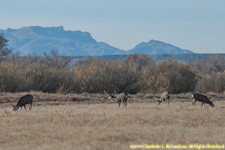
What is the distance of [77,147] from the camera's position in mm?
9797

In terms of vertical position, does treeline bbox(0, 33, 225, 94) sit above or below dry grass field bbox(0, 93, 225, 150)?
above

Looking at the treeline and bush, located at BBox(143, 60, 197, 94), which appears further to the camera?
bush, located at BBox(143, 60, 197, 94)

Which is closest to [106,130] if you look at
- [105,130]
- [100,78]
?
[105,130]

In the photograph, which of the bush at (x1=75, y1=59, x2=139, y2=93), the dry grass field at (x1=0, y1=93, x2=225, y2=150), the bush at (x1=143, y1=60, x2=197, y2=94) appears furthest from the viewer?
the bush at (x1=143, y1=60, x2=197, y2=94)

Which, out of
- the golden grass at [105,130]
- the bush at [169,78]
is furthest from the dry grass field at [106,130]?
the bush at [169,78]

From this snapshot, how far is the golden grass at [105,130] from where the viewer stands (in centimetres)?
1041

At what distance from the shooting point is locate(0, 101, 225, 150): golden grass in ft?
34.2

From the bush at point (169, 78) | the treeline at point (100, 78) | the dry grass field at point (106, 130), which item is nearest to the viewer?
the dry grass field at point (106, 130)

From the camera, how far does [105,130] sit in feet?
40.8

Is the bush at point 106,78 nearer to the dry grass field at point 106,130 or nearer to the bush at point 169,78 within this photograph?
the bush at point 169,78

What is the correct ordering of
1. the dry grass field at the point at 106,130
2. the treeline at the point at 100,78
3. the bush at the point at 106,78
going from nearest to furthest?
the dry grass field at the point at 106,130 < the treeline at the point at 100,78 < the bush at the point at 106,78

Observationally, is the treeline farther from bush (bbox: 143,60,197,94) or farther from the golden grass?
the golden grass

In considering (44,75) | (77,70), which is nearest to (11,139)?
(44,75)

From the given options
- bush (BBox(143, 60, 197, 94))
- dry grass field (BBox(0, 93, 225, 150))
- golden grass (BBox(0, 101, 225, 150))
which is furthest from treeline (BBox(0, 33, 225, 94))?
golden grass (BBox(0, 101, 225, 150))
